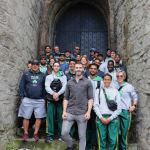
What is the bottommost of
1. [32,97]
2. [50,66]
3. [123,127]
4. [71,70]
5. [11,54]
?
[123,127]

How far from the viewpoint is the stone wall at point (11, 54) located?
6910 millimetres

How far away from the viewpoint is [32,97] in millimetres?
7145

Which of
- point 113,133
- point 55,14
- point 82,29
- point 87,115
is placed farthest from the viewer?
point 82,29

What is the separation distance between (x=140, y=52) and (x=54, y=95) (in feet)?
6.83

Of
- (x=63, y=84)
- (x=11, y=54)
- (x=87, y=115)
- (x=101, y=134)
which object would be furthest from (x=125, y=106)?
(x=11, y=54)

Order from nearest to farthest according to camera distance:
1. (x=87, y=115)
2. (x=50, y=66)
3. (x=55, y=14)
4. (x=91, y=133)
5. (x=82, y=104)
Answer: (x=87, y=115), (x=82, y=104), (x=91, y=133), (x=50, y=66), (x=55, y=14)

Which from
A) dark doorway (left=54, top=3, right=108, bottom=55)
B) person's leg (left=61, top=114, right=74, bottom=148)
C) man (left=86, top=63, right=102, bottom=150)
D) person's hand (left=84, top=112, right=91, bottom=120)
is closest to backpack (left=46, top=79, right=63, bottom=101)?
man (left=86, top=63, right=102, bottom=150)

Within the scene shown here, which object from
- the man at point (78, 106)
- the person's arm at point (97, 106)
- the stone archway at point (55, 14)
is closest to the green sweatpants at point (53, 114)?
the man at point (78, 106)

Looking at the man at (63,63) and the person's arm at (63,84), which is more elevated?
the man at (63,63)

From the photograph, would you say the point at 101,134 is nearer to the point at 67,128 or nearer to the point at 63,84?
the point at 67,128

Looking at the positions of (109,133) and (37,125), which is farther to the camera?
(37,125)

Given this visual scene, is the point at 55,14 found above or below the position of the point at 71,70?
above

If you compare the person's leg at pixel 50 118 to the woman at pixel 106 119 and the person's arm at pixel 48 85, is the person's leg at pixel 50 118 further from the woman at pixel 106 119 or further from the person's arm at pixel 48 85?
the woman at pixel 106 119

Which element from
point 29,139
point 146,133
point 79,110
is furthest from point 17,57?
point 146,133
